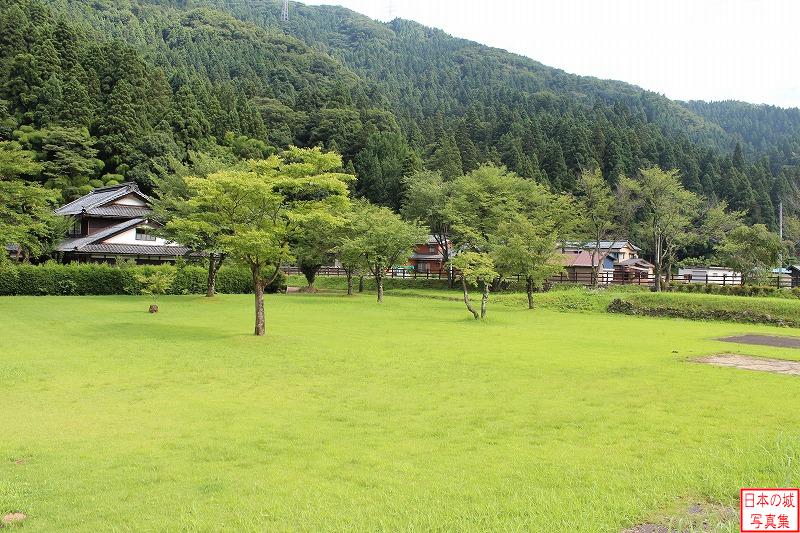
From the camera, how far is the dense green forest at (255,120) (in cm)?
5659

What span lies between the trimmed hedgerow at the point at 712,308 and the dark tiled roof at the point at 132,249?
3184 cm

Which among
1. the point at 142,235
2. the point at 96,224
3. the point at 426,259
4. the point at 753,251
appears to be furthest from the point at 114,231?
the point at 753,251

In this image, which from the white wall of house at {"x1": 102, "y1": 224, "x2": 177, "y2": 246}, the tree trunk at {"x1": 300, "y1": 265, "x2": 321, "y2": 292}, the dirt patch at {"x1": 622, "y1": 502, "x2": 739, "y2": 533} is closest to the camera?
the dirt patch at {"x1": 622, "y1": 502, "x2": 739, "y2": 533}

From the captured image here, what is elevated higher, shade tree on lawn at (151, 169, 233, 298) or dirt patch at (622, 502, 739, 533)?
shade tree on lawn at (151, 169, 233, 298)

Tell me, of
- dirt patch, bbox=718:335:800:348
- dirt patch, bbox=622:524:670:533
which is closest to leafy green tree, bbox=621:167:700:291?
dirt patch, bbox=718:335:800:348

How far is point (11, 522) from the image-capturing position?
5180mm

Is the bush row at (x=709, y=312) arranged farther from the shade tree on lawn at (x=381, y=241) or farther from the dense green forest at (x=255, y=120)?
the dense green forest at (x=255, y=120)

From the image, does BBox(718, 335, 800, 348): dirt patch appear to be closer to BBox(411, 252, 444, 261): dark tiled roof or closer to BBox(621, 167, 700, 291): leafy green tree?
BBox(621, 167, 700, 291): leafy green tree

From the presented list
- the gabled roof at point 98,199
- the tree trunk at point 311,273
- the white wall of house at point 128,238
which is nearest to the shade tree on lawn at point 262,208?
the tree trunk at point 311,273

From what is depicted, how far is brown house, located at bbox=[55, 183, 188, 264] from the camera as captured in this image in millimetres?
43750

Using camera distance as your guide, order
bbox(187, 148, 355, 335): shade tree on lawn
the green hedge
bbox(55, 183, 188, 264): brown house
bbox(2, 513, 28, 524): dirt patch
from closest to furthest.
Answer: bbox(2, 513, 28, 524): dirt patch < bbox(187, 148, 355, 335): shade tree on lawn < the green hedge < bbox(55, 183, 188, 264): brown house

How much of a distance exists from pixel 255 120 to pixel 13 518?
227ft

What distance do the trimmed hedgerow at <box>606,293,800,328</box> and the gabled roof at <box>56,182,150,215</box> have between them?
3505 cm

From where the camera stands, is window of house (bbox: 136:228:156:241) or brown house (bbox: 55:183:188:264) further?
window of house (bbox: 136:228:156:241)
